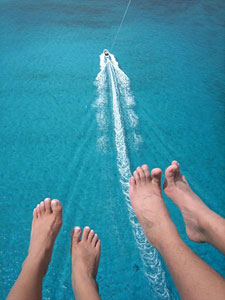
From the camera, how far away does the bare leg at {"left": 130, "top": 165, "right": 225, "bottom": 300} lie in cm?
70

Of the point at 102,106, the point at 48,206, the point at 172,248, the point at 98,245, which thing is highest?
the point at 102,106

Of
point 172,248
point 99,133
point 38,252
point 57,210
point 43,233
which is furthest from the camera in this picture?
point 99,133

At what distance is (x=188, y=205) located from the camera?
1033 mm

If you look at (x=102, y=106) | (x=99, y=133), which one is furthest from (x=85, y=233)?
(x=102, y=106)

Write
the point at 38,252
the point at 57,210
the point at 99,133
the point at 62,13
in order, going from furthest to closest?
the point at 62,13 → the point at 99,133 → the point at 57,210 → the point at 38,252

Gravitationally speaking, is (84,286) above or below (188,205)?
below

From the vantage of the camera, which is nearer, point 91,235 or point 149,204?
point 149,204

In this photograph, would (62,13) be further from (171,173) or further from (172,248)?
(172,248)

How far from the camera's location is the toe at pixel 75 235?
1.13 meters

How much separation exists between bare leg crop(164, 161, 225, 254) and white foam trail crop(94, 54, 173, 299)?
0.72 feet

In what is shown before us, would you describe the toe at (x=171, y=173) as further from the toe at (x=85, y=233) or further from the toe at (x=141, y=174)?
the toe at (x=85, y=233)

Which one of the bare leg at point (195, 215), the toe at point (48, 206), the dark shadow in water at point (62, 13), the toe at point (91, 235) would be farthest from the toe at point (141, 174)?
the dark shadow in water at point (62, 13)

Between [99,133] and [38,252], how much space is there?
97 centimetres

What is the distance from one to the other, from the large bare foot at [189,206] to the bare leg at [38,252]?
535 millimetres
